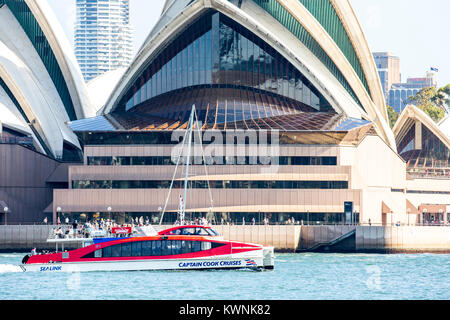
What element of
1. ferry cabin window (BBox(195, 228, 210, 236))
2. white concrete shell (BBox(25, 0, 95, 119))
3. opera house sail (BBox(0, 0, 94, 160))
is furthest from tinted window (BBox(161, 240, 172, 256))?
white concrete shell (BBox(25, 0, 95, 119))

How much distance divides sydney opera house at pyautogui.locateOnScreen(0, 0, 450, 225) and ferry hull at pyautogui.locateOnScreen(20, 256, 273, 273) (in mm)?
21146

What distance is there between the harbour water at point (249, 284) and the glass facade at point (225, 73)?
27.2 metres

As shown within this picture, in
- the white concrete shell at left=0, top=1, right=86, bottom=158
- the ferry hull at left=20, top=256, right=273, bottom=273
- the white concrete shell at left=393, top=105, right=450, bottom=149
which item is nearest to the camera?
the ferry hull at left=20, top=256, right=273, bottom=273

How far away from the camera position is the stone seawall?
75438mm

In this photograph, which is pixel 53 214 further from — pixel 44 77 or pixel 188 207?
pixel 44 77

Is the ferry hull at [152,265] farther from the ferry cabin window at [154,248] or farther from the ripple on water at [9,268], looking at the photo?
the ripple on water at [9,268]

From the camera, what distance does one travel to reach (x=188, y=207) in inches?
3172

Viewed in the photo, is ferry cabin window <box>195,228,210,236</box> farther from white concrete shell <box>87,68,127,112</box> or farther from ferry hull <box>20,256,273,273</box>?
white concrete shell <box>87,68,127,112</box>

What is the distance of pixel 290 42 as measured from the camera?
298ft

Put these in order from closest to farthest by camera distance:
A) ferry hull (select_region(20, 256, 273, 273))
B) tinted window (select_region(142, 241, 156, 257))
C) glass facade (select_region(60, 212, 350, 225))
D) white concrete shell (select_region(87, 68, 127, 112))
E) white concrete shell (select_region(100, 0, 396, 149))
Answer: ferry hull (select_region(20, 256, 273, 273))
tinted window (select_region(142, 241, 156, 257))
glass facade (select_region(60, 212, 350, 225))
white concrete shell (select_region(100, 0, 396, 149))
white concrete shell (select_region(87, 68, 127, 112))

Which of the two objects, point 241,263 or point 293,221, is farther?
point 293,221

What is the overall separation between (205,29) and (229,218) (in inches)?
750
